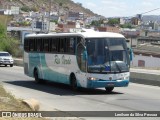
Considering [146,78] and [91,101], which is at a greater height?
[91,101]

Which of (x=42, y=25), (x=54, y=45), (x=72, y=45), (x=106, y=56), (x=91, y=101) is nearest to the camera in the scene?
(x=91, y=101)

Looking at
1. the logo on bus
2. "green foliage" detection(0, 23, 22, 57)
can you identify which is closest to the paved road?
the logo on bus

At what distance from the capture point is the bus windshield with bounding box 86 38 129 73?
68.0 ft

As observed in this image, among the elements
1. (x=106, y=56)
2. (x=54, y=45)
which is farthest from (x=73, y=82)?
(x=54, y=45)

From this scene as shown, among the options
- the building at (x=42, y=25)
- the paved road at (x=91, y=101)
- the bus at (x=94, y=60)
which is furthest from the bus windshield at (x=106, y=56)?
the building at (x=42, y=25)

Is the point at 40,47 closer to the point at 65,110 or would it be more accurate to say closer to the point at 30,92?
the point at 30,92

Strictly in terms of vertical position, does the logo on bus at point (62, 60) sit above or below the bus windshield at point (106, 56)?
below

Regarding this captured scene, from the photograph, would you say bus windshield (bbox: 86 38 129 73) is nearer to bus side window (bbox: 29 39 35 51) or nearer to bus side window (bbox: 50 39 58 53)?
bus side window (bbox: 50 39 58 53)

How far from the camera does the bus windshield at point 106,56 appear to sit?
2073 centimetres

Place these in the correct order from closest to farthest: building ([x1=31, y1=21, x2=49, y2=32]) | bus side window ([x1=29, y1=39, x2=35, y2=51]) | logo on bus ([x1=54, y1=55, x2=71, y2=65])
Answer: logo on bus ([x1=54, y1=55, x2=71, y2=65]) → bus side window ([x1=29, y1=39, x2=35, y2=51]) → building ([x1=31, y1=21, x2=49, y2=32])

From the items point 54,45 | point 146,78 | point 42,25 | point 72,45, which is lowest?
point 42,25

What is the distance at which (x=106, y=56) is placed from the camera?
817 inches

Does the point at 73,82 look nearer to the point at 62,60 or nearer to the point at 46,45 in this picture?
the point at 62,60

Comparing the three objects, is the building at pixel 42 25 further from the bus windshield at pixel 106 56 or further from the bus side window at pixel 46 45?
the bus windshield at pixel 106 56
